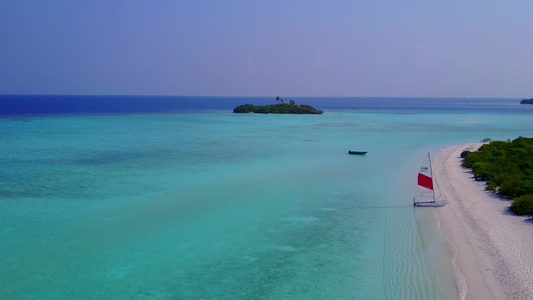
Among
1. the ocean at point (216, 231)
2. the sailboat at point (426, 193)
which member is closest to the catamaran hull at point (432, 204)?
the sailboat at point (426, 193)

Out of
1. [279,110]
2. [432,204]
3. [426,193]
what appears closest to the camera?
[432,204]

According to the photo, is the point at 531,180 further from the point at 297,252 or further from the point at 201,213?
the point at 201,213

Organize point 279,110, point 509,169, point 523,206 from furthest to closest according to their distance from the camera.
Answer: point 279,110 < point 509,169 < point 523,206

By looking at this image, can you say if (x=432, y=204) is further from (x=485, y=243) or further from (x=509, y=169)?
(x=509, y=169)

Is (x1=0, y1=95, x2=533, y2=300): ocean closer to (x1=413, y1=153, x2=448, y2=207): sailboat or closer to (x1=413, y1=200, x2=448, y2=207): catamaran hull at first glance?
(x1=413, y1=200, x2=448, y2=207): catamaran hull

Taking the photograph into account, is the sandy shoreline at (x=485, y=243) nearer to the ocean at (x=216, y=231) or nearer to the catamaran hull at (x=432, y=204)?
the catamaran hull at (x=432, y=204)

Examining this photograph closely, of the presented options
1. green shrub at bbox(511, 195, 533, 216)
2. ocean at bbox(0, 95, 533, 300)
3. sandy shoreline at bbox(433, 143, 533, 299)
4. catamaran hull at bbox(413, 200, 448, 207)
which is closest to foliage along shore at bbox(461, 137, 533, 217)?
green shrub at bbox(511, 195, 533, 216)

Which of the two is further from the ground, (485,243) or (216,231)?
(485,243)

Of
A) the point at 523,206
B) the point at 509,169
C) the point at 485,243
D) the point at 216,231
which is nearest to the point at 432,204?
the point at 523,206

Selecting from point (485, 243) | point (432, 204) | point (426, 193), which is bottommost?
point (485, 243)
